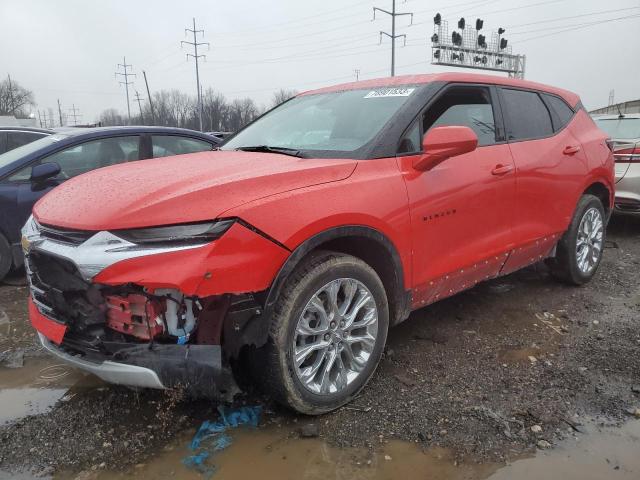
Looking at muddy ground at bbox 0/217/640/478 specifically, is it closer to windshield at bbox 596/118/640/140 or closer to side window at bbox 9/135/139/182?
side window at bbox 9/135/139/182

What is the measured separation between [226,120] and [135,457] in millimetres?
67553

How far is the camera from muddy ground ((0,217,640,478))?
243 cm

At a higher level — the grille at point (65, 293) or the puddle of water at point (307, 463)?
the grille at point (65, 293)

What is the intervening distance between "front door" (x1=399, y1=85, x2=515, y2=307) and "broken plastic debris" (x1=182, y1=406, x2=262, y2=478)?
1.17 meters

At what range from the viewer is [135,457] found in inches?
92.9

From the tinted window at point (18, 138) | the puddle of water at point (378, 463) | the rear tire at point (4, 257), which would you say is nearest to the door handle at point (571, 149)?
the puddle of water at point (378, 463)

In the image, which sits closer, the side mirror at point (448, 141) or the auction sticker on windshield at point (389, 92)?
the side mirror at point (448, 141)

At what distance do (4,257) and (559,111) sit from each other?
5.17 metres

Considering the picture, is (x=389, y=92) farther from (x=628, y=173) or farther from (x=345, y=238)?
(x=628, y=173)

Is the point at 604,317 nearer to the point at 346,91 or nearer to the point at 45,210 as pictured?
the point at 346,91

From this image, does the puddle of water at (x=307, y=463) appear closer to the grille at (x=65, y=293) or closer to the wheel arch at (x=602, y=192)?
the grille at (x=65, y=293)

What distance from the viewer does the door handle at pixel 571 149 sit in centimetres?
415

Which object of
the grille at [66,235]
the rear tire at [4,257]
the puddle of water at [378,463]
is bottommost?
the puddle of water at [378,463]

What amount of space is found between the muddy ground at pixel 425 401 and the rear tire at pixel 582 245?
564 mm
